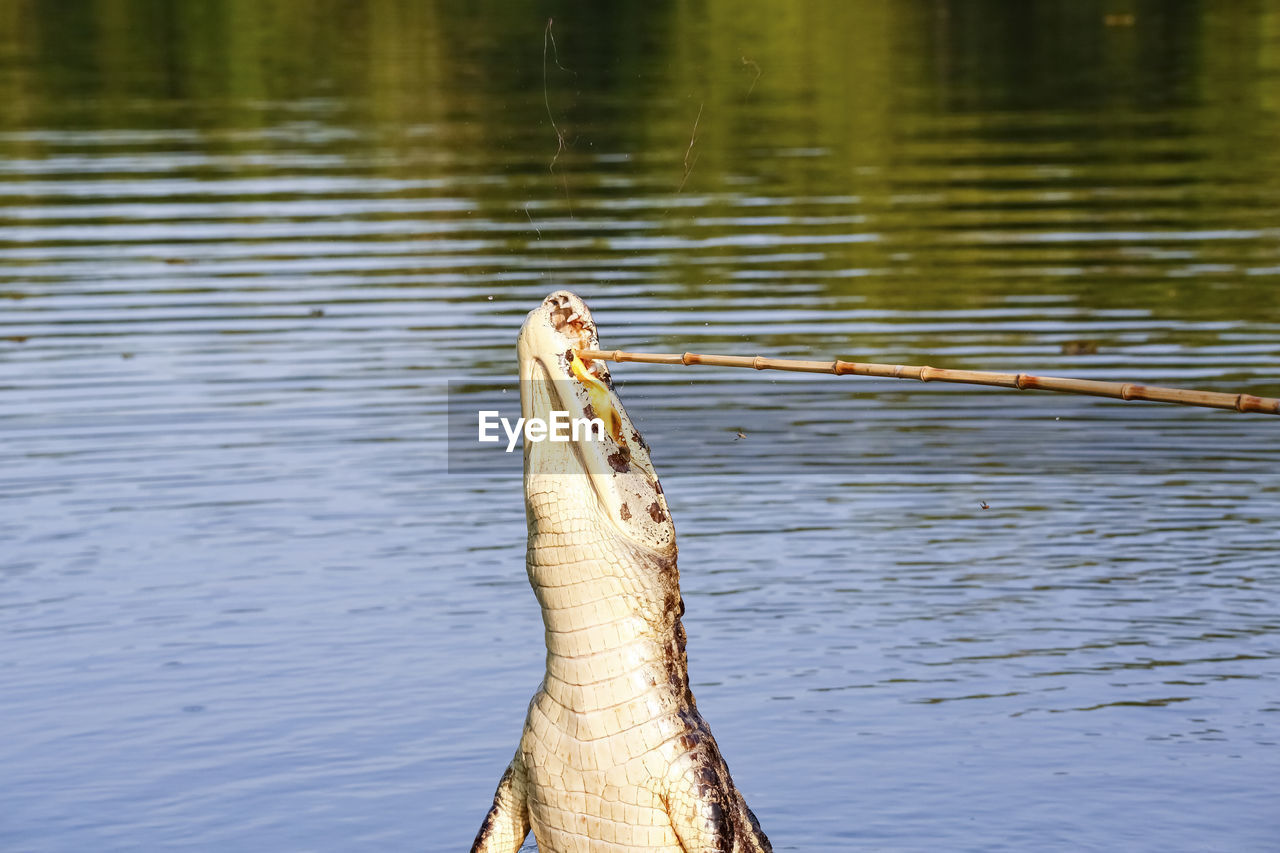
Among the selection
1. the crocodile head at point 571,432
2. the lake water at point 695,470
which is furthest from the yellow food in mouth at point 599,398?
the lake water at point 695,470

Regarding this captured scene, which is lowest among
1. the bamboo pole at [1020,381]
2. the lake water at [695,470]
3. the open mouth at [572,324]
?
the lake water at [695,470]

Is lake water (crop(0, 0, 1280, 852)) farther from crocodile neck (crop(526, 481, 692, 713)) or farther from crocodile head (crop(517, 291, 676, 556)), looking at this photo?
crocodile head (crop(517, 291, 676, 556))

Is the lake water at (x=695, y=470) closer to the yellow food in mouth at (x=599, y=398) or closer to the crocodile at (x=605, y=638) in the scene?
the crocodile at (x=605, y=638)

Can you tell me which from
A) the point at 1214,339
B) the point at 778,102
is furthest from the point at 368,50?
the point at 1214,339

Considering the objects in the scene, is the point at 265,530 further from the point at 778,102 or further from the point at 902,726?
the point at 778,102

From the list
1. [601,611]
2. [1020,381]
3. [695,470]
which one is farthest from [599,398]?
[695,470]

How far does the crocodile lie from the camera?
232 inches

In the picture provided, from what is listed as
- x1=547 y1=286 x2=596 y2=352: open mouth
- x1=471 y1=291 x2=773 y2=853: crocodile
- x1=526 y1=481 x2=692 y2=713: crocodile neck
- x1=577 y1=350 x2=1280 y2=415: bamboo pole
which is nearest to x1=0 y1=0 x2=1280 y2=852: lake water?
x1=471 y1=291 x2=773 y2=853: crocodile

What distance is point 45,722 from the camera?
32.0ft

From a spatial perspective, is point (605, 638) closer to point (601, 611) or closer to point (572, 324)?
point (601, 611)

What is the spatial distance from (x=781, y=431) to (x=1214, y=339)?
171 inches

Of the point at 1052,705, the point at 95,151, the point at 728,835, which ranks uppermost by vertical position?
the point at 95,151

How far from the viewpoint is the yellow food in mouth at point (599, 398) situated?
5895 mm

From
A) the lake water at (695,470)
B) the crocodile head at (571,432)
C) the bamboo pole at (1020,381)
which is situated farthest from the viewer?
the lake water at (695,470)
